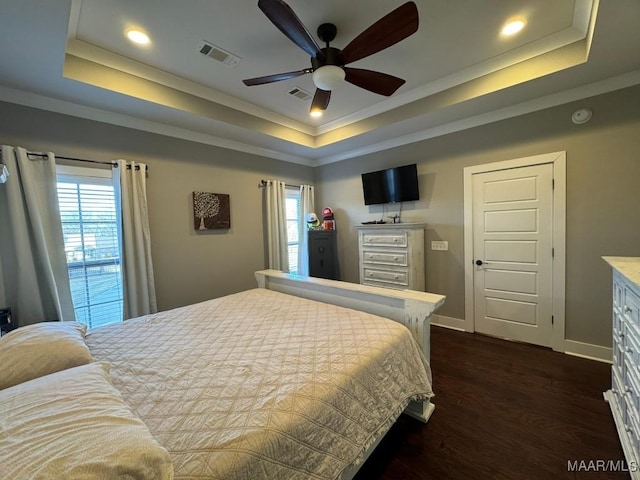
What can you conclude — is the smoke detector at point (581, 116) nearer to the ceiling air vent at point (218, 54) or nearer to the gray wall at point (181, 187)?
the ceiling air vent at point (218, 54)

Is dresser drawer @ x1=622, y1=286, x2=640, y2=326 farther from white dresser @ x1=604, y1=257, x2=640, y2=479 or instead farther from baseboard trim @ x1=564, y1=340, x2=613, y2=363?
baseboard trim @ x1=564, y1=340, x2=613, y2=363

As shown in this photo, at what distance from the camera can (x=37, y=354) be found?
1.11 metres

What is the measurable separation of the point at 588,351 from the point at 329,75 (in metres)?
3.50

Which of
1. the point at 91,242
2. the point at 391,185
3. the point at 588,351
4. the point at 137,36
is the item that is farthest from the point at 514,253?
the point at 91,242

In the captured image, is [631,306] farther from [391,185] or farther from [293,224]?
[293,224]

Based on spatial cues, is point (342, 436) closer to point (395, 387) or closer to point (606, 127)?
point (395, 387)

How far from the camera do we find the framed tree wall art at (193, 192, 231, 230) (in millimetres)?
3250

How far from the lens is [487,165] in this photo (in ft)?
9.84

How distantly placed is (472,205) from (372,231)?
4.16ft

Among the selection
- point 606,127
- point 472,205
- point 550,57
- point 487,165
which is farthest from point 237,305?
point 606,127

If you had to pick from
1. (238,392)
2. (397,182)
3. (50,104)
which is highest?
(50,104)

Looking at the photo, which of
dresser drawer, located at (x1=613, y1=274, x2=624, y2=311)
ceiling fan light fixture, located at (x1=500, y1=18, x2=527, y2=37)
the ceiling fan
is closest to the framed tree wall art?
the ceiling fan

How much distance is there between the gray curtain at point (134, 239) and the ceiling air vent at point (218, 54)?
1364 millimetres

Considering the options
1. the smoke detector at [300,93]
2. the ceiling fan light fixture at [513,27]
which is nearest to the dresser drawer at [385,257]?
the smoke detector at [300,93]
